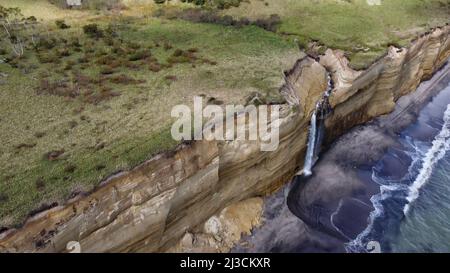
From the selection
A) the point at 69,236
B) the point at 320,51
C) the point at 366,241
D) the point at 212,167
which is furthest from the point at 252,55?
the point at 69,236

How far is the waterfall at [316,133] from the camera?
123 ft

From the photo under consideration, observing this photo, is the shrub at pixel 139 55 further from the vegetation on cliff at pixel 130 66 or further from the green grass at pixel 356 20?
the green grass at pixel 356 20

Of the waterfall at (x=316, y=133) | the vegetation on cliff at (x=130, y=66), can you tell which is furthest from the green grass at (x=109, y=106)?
the waterfall at (x=316, y=133)

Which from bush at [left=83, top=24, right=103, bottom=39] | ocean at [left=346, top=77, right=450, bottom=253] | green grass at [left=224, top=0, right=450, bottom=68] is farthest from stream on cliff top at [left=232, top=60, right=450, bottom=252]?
bush at [left=83, top=24, right=103, bottom=39]

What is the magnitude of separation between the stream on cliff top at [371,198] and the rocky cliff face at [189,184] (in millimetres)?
2511

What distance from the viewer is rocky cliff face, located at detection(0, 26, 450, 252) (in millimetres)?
22656

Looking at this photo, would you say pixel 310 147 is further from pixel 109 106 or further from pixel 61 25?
pixel 61 25

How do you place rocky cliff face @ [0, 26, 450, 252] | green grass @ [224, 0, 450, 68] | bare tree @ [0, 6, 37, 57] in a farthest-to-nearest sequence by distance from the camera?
green grass @ [224, 0, 450, 68] < bare tree @ [0, 6, 37, 57] < rocky cliff face @ [0, 26, 450, 252]

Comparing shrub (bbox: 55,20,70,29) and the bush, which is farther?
shrub (bbox: 55,20,70,29)

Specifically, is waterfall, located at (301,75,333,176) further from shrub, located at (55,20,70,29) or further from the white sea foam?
shrub, located at (55,20,70,29)

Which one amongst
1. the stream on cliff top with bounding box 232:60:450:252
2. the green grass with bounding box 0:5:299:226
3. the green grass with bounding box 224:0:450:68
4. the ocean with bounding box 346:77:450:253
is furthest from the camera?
the green grass with bounding box 224:0:450:68

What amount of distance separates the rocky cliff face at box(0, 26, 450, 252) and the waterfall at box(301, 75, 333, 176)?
2.78ft

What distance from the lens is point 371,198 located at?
36.5 meters
